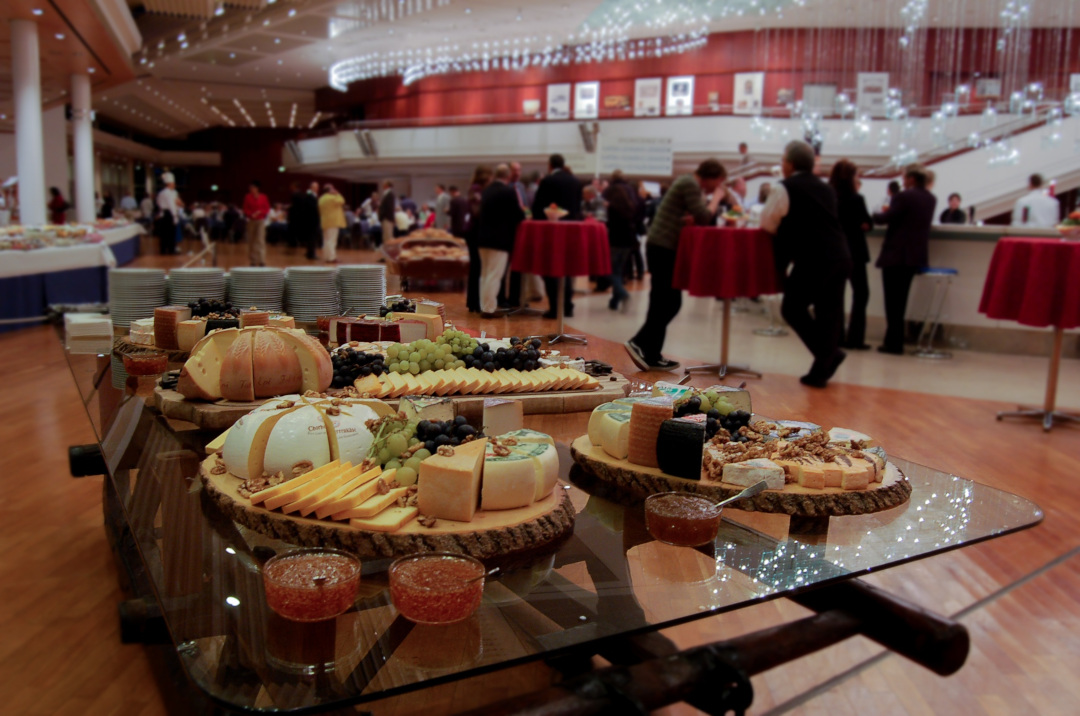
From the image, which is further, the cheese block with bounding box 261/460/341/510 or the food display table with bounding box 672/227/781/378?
the food display table with bounding box 672/227/781/378

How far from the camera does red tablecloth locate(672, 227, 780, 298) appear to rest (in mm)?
5242

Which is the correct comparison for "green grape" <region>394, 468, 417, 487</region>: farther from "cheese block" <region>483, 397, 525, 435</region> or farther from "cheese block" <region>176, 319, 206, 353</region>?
"cheese block" <region>176, 319, 206, 353</region>

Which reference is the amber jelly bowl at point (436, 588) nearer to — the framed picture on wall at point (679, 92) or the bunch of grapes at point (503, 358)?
the bunch of grapes at point (503, 358)

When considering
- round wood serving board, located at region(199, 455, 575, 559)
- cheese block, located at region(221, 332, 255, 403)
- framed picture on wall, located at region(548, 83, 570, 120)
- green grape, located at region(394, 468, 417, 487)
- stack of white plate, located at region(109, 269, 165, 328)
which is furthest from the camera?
framed picture on wall, located at region(548, 83, 570, 120)

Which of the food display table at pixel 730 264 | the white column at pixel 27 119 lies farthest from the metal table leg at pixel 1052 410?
the white column at pixel 27 119

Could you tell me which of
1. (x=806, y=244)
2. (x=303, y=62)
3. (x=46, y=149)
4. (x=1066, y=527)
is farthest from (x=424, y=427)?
(x=303, y=62)

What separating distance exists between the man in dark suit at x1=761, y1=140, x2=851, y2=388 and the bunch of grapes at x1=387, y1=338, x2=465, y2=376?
333 centimetres

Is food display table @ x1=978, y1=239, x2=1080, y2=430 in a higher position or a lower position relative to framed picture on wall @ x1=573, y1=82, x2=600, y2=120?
lower

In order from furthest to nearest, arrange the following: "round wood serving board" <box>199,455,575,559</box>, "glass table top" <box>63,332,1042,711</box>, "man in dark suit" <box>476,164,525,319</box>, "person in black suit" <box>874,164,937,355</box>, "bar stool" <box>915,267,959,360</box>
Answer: "bar stool" <box>915,267,959,360</box> → "person in black suit" <box>874,164,937,355</box> → "man in dark suit" <box>476,164,525,319</box> → "round wood serving board" <box>199,455,575,559</box> → "glass table top" <box>63,332,1042,711</box>

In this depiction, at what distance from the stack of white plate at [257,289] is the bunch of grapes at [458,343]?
1.06 meters

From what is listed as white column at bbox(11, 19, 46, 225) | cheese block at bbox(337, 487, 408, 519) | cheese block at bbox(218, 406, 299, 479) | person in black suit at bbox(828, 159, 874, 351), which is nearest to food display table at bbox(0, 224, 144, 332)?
white column at bbox(11, 19, 46, 225)

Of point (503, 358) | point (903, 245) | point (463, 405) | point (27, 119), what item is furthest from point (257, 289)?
point (27, 119)

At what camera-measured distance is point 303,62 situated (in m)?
23.3

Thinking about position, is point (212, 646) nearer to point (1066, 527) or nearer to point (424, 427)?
point (424, 427)
